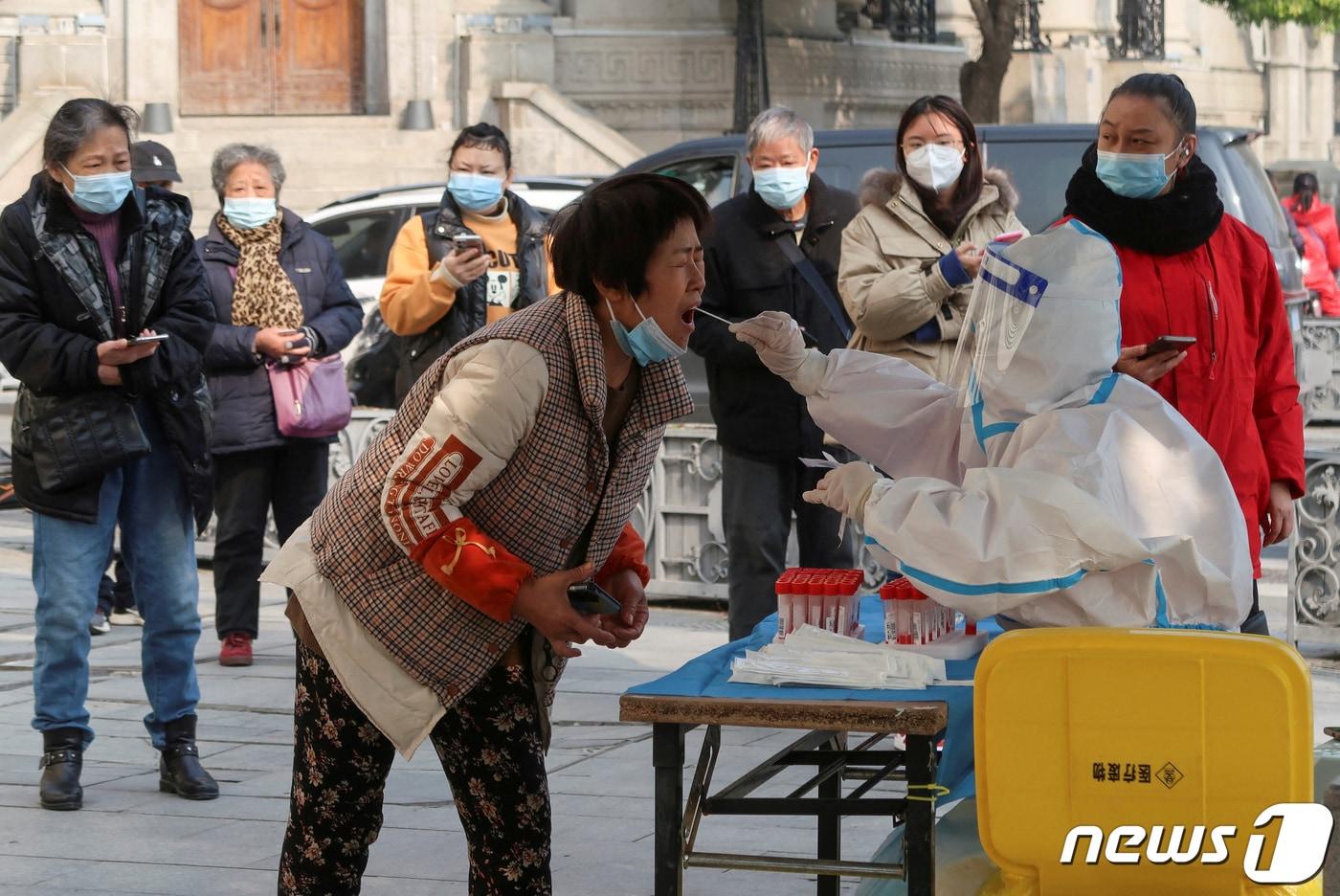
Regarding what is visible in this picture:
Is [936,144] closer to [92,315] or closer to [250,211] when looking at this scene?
[92,315]

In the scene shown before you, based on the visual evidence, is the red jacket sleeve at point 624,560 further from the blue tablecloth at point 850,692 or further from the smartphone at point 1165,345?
the smartphone at point 1165,345

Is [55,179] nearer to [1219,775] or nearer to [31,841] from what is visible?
[31,841]

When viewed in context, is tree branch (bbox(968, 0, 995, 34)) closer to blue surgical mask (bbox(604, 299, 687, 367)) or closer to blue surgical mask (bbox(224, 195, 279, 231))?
blue surgical mask (bbox(224, 195, 279, 231))

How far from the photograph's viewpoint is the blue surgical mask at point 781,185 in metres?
6.95

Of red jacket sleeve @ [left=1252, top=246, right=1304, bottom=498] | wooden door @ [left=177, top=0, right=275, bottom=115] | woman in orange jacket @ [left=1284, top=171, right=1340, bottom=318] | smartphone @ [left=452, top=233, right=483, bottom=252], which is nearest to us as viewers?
red jacket sleeve @ [left=1252, top=246, right=1304, bottom=498]

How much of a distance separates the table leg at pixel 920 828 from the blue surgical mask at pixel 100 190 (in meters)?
3.21

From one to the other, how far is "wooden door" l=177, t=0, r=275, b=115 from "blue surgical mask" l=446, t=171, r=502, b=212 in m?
17.5

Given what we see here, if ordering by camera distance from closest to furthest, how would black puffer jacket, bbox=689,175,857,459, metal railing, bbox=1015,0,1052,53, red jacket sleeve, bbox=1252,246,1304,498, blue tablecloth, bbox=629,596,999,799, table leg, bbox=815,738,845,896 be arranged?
blue tablecloth, bbox=629,596,999,799 → table leg, bbox=815,738,845,896 → red jacket sleeve, bbox=1252,246,1304,498 → black puffer jacket, bbox=689,175,857,459 → metal railing, bbox=1015,0,1052,53

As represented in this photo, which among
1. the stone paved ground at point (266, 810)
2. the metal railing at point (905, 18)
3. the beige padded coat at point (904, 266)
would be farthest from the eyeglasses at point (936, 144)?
the metal railing at point (905, 18)

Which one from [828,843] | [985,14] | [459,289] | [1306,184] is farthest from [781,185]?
[985,14]

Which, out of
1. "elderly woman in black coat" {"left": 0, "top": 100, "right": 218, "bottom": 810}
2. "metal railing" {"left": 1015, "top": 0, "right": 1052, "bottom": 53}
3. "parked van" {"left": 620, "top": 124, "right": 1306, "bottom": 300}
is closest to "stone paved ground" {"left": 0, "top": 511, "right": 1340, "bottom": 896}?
"elderly woman in black coat" {"left": 0, "top": 100, "right": 218, "bottom": 810}

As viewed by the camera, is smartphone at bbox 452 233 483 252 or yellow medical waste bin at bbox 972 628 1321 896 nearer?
yellow medical waste bin at bbox 972 628 1321 896

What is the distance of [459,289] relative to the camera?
7594 mm

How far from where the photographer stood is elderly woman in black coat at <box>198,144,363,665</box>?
771 centimetres
